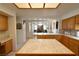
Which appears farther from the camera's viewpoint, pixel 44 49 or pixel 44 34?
pixel 44 34

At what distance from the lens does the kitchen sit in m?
2.81

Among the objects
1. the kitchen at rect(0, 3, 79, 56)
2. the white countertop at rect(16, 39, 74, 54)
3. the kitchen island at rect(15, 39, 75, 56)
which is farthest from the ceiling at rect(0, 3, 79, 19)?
the kitchen island at rect(15, 39, 75, 56)

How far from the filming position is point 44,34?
848cm

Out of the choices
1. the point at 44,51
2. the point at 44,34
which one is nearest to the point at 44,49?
the point at 44,51

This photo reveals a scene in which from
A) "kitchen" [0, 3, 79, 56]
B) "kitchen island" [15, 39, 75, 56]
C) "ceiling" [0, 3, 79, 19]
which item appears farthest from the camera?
"ceiling" [0, 3, 79, 19]

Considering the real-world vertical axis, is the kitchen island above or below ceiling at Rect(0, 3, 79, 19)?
below

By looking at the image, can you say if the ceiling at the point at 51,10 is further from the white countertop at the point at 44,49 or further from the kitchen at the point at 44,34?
the white countertop at the point at 44,49

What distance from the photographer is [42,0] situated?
1.47 metres

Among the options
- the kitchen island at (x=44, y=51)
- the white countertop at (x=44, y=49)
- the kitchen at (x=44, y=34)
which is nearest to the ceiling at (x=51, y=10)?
the kitchen at (x=44, y=34)

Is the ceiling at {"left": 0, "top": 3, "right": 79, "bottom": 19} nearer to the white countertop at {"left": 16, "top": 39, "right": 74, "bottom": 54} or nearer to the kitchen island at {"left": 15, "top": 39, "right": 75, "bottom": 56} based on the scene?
the white countertop at {"left": 16, "top": 39, "right": 74, "bottom": 54}

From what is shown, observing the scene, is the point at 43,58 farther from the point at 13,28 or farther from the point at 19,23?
the point at 19,23

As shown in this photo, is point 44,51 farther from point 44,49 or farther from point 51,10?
point 51,10

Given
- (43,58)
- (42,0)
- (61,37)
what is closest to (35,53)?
(43,58)

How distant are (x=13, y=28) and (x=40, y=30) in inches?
336
